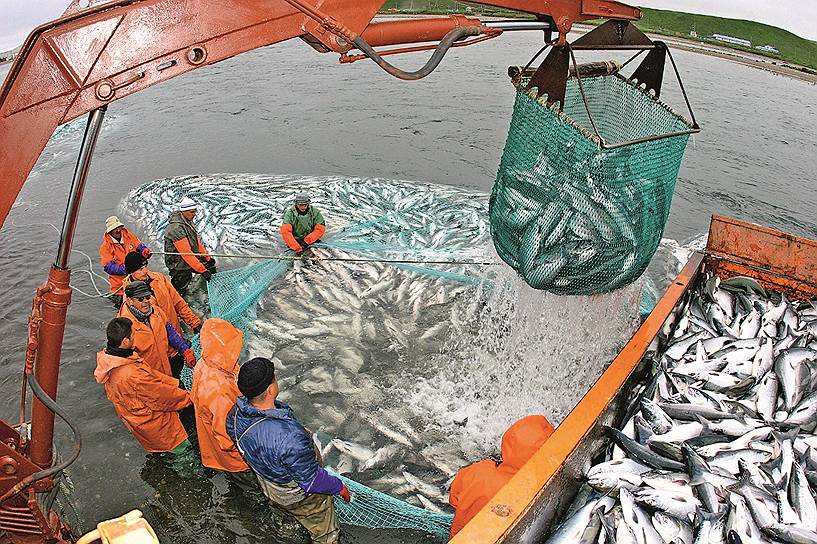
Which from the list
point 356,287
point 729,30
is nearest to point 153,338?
point 356,287

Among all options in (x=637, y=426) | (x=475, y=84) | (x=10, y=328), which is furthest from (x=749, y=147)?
(x=10, y=328)

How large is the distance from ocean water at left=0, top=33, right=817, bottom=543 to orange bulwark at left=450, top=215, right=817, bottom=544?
93cm

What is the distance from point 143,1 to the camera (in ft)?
8.07

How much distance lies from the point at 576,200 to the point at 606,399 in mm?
1318

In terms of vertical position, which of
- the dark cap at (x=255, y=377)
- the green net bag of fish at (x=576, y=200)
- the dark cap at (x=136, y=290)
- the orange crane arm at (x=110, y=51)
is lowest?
the dark cap at (x=136, y=290)

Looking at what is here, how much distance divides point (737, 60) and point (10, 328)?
34.6 meters

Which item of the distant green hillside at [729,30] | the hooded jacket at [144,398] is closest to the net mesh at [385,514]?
the hooded jacket at [144,398]

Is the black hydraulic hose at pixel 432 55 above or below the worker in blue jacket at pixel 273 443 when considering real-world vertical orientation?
above

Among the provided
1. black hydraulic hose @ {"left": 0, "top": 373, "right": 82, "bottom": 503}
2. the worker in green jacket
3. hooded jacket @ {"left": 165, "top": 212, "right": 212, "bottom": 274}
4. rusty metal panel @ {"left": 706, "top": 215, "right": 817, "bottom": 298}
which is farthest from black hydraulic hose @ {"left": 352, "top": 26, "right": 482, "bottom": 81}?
the worker in green jacket

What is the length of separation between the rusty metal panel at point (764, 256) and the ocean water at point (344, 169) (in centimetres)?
101

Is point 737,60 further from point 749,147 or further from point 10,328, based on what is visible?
point 10,328

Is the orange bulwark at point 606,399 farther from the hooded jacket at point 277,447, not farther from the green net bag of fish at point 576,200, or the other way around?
the hooded jacket at point 277,447

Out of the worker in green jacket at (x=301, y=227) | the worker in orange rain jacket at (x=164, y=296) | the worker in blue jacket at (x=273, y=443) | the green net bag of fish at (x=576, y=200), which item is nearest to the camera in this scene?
the worker in blue jacket at (x=273, y=443)

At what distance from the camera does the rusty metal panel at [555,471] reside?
8.63 feet
